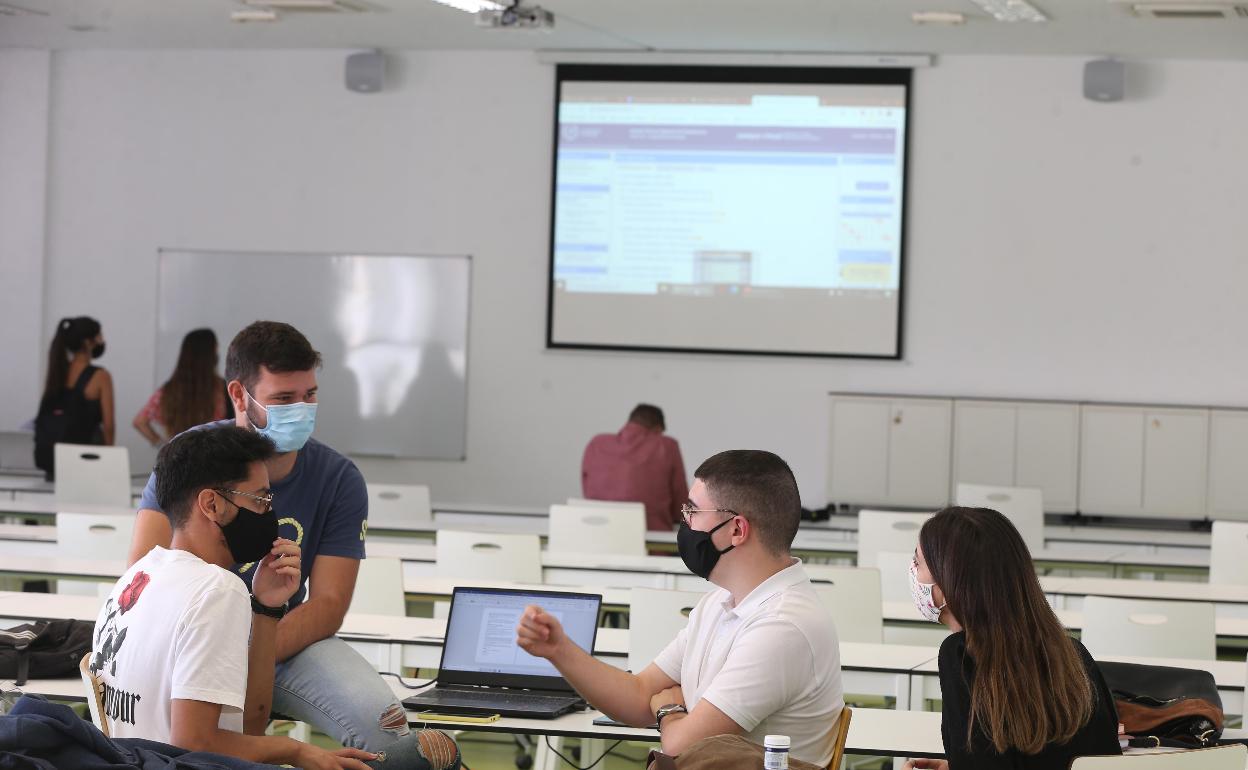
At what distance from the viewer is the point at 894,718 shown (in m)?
3.43

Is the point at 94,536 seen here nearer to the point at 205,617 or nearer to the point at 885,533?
the point at 885,533

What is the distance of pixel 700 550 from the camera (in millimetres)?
2830

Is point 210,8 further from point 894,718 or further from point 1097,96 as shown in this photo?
point 894,718

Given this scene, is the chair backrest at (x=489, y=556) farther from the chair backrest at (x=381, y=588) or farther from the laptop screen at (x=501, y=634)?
the laptop screen at (x=501, y=634)

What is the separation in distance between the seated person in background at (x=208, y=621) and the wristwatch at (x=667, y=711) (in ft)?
1.62

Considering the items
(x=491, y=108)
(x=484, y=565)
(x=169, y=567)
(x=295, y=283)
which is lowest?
(x=484, y=565)

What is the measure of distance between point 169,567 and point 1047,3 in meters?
6.60

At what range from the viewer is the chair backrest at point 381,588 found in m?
4.81

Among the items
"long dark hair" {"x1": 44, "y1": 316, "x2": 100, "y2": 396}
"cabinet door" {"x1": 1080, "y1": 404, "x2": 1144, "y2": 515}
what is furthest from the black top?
"long dark hair" {"x1": 44, "y1": 316, "x2": 100, "y2": 396}

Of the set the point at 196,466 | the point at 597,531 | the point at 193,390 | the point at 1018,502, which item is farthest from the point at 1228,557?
the point at 193,390

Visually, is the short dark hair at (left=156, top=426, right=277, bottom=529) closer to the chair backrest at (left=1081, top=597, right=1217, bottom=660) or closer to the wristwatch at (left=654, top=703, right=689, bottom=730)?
the wristwatch at (left=654, top=703, right=689, bottom=730)

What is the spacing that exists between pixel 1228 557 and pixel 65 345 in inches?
251

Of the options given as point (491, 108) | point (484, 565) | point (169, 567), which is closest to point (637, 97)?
point (491, 108)

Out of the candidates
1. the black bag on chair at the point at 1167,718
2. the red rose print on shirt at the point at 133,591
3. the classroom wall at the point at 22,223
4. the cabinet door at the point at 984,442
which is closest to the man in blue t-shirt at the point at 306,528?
the red rose print on shirt at the point at 133,591
